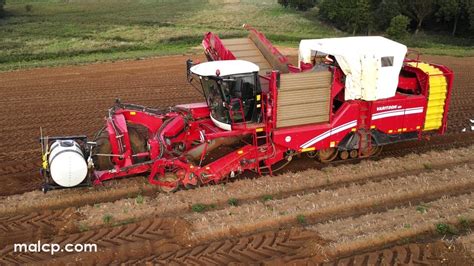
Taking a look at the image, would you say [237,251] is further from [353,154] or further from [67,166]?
[353,154]

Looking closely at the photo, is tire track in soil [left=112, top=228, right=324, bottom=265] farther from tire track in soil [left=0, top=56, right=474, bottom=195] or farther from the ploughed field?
tire track in soil [left=0, top=56, right=474, bottom=195]

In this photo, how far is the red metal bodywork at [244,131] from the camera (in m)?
10.7

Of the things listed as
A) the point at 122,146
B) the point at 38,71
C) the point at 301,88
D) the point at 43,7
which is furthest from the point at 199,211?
the point at 43,7

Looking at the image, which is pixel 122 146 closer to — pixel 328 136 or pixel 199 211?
pixel 199 211

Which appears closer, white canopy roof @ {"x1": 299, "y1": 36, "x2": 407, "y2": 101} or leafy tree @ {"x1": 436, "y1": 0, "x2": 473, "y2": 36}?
white canopy roof @ {"x1": 299, "y1": 36, "x2": 407, "y2": 101}

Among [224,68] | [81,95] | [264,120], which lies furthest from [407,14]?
[224,68]

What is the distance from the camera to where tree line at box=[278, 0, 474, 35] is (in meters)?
44.2

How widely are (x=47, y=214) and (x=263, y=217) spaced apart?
437cm

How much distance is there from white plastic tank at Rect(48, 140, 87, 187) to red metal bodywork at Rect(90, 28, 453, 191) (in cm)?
60

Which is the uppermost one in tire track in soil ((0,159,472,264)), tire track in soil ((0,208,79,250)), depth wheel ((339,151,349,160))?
depth wheel ((339,151,349,160))

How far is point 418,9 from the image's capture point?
47125 millimetres

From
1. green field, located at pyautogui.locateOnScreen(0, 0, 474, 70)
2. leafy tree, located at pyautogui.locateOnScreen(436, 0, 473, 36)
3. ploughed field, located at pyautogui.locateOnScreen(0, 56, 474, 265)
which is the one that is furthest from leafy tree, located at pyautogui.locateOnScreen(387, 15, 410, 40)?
ploughed field, located at pyautogui.locateOnScreen(0, 56, 474, 265)

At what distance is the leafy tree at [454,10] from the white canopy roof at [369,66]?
118 ft

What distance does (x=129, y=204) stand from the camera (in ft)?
33.2
